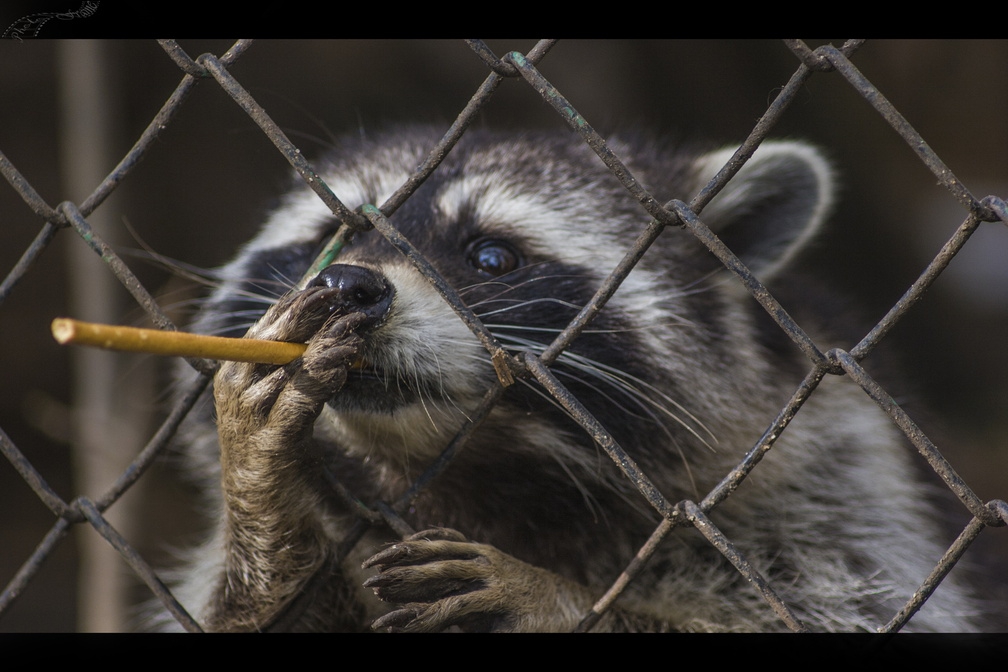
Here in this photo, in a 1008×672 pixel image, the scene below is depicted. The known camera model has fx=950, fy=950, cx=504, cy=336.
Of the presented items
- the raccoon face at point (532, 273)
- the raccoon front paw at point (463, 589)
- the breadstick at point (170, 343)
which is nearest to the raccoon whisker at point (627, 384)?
the raccoon face at point (532, 273)

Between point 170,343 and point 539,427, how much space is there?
3.16 feet

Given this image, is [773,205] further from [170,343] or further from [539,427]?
[170,343]

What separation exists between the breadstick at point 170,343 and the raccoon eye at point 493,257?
817 mm

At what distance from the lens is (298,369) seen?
5.10 feet

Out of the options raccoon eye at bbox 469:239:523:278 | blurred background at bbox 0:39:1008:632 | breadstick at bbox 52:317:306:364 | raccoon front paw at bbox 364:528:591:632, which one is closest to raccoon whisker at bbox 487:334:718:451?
raccoon eye at bbox 469:239:523:278

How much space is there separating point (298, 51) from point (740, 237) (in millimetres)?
3603

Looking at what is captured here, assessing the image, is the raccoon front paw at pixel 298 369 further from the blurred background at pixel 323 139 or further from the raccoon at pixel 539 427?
the blurred background at pixel 323 139

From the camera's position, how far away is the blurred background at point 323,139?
16.5 ft

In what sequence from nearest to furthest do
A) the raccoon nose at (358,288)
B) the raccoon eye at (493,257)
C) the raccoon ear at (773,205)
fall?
the raccoon nose at (358,288)
the raccoon eye at (493,257)
the raccoon ear at (773,205)

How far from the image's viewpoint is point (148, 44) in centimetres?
496

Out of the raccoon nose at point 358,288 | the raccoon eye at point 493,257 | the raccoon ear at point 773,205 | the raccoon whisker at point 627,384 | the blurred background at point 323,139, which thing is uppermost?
the blurred background at point 323,139

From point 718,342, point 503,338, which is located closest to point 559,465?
point 503,338

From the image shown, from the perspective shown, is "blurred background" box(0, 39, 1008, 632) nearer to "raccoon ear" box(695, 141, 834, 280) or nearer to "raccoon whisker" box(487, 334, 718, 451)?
"raccoon ear" box(695, 141, 834, 280)
